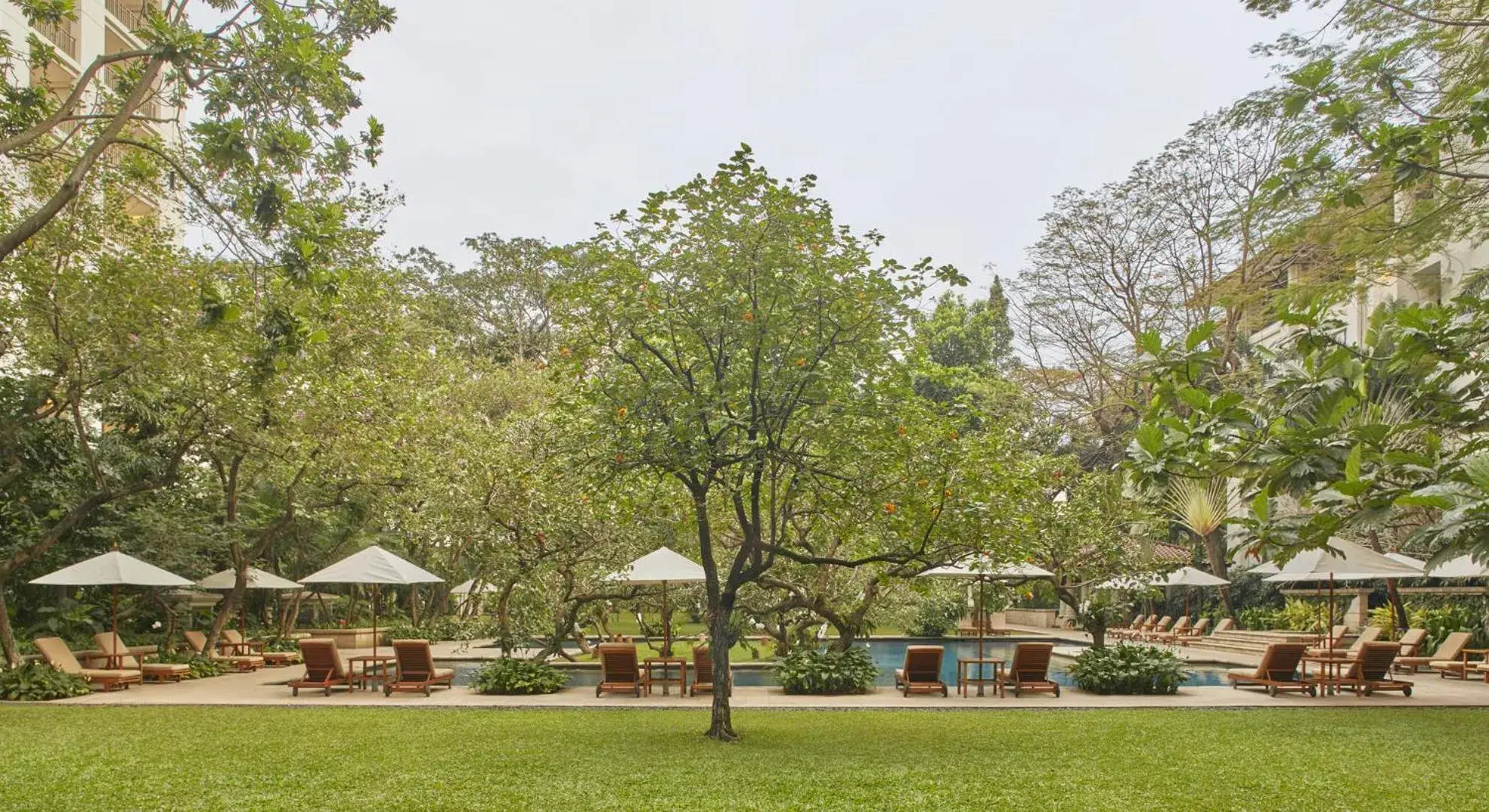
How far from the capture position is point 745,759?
950 cm

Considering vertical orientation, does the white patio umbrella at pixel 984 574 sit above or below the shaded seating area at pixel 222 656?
above

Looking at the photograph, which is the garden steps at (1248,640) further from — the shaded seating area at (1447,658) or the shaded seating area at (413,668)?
the shaded seating area at (413,668)

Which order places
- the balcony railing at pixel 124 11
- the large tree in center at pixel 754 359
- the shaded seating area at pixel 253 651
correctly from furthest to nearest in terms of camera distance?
the balcony railing at pixel 124 11, the shaded seating area at pixel 253 651, the large tree in center at pixel 754 359

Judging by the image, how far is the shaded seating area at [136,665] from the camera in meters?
16.7

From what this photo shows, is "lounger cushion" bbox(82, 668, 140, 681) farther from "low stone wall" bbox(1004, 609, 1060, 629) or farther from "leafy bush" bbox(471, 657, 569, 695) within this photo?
"low stone wall" bbox(1004, 609, 1060, 629)

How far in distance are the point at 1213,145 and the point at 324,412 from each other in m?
22.2

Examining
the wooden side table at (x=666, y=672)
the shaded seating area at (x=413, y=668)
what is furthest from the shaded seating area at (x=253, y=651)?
the wooden side table at (x=666, y=672)

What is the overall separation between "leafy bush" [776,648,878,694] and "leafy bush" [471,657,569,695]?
11.0ft

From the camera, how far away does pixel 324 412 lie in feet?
55.7

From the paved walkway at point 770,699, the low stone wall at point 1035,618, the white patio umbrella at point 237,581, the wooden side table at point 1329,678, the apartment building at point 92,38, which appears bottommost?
the low stone wall at point 1035,618

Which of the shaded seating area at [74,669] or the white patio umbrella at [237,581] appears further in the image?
the white patio umbrella at [237,581]

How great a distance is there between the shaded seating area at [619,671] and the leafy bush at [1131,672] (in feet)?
21.5

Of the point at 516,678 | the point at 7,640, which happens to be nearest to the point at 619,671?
the point at 516,678

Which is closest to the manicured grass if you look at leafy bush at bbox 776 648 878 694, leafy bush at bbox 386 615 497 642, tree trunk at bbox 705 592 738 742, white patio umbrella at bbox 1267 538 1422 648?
tree trunk at bbox 705 592 738 742
